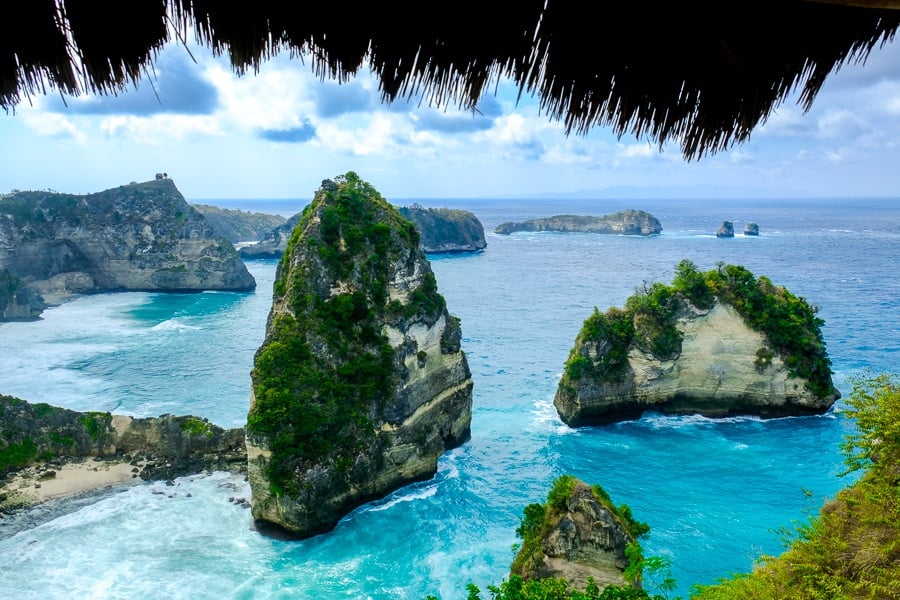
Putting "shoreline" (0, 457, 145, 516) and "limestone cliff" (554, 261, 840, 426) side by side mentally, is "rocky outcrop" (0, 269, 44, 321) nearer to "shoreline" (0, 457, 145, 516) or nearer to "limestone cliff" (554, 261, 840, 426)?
"shoreline" (0, 457, 145, 516)

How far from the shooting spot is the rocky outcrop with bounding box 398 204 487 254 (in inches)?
3762

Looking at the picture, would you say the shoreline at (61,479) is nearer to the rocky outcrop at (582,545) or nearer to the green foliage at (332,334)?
the green foliage at (332,334)

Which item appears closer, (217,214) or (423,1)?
(423,1)

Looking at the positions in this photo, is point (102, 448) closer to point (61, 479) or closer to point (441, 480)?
point (61, 479)

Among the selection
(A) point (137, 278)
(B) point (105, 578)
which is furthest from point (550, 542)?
(A) point (137, 278)

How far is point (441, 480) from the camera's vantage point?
2591 centimetres

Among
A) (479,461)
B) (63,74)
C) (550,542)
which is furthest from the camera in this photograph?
(479,461)

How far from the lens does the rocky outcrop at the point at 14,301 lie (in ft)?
171

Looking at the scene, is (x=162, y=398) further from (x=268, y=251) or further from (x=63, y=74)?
(x=268, y=251)

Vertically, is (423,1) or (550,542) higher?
Answer: (423,1)

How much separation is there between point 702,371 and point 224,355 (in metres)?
32.6

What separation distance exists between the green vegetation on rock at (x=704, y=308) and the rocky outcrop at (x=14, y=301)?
4976cm

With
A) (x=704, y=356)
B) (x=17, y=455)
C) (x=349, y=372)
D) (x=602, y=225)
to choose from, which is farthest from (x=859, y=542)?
(x=602, y=225)

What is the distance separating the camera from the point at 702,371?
101 ft
